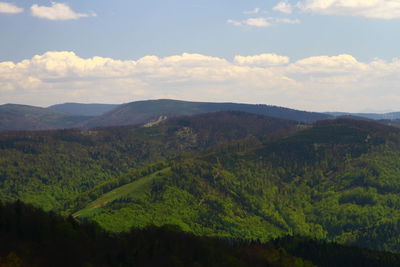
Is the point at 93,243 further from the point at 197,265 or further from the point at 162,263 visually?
the point at 197,265

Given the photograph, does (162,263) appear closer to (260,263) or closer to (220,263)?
(220,263)

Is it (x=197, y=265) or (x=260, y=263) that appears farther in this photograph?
(x=260, y=263)

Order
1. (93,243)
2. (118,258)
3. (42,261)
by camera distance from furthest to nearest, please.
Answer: (93,243) → (118,258) → (42,261)

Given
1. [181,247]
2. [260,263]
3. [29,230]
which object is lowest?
[260,263]

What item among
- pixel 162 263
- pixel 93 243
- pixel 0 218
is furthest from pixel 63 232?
pixel 162 263

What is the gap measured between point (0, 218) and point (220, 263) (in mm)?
76310

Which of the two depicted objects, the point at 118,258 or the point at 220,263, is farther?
the point at 220,263

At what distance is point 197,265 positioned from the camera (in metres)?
156

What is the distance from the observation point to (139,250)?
490 ft

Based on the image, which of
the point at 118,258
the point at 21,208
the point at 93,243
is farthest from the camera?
the point at 21,208

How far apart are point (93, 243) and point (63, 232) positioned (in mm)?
10329

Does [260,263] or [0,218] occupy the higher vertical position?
[0,218]

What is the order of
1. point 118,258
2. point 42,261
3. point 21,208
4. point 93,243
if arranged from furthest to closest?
1. point 21,208
2. point 93,243
3. point 118,258
4. point 42,261

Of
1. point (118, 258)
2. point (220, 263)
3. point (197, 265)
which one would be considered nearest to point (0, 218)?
point (118, 258)
